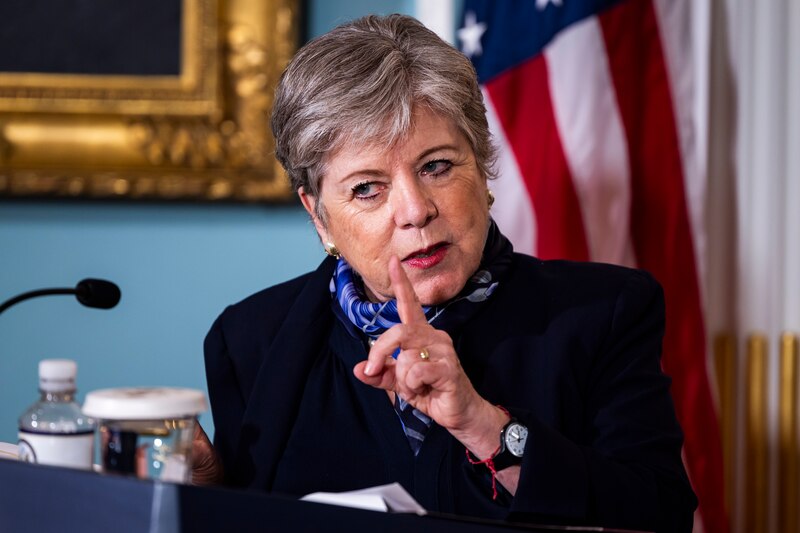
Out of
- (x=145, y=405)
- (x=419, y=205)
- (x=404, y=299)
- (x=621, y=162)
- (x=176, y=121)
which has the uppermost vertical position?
(x=176, y=121)

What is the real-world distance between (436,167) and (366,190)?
12 cm

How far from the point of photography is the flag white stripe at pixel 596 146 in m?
2.54

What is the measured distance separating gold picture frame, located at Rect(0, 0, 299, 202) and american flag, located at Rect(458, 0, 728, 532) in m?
0.58

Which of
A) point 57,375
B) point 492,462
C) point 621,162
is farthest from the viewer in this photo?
point 621,162

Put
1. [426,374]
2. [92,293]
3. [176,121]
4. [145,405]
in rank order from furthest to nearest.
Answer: [176,121], [92,293], [426,374], [145,405]

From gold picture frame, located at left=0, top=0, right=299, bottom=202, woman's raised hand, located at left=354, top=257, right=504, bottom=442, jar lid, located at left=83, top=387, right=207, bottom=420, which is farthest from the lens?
gold picture frame, located at left=0, top=0, right=299, bottom=202

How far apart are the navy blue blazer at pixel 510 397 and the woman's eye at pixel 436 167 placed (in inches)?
9.9

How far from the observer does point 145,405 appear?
106 cm

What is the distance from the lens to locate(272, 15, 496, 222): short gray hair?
→ 1635mm

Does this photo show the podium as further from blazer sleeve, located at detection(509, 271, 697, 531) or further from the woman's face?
the woman's face

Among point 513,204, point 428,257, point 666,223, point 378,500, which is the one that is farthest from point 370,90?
point 666,223

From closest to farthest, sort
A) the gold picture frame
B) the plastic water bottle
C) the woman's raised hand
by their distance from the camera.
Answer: the plastic water bottle
the woman's raised hand
the gold picture frame

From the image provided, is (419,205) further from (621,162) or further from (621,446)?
(621,162)

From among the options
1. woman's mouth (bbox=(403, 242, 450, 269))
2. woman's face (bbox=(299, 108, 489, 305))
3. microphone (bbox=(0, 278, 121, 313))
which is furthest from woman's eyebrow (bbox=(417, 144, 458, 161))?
microphone (bbox=(0, 278, 121, 313))
